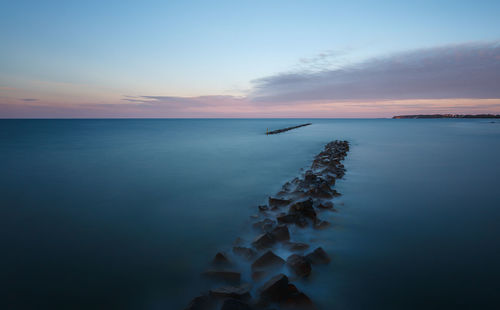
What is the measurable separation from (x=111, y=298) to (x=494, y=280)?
484 cm

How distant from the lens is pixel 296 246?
3729 mm

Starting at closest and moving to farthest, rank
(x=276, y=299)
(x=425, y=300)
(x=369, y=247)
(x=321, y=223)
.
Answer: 1. (x=276, y=299)
2. (x=425, y=300)
3. (x=369, y=247)
4. (x=321, y=223)

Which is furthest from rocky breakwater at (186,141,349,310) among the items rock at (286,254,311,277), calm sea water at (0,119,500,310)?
calm sea water at (0,119,500,310)

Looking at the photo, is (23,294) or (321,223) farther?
(321,223)

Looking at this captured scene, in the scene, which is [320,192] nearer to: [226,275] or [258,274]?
[258,274]

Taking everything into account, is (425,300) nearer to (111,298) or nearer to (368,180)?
(111,298)

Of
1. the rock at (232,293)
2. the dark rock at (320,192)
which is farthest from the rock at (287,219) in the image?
the rock at (232,293)

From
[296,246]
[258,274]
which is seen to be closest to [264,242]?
[296,246]

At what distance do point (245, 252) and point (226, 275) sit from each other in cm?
58

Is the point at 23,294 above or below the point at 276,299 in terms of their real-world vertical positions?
below

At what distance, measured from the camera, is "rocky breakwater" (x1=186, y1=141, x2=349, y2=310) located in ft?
8.33

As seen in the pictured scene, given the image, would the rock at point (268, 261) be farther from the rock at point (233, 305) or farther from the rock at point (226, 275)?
the rock at point (233, 305)

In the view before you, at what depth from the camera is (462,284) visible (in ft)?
9.76

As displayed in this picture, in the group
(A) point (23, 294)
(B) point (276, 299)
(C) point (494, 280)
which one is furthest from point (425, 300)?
(A) point (23, 294)
